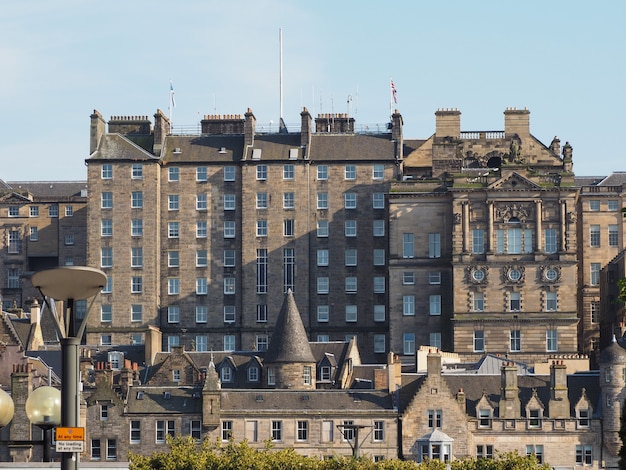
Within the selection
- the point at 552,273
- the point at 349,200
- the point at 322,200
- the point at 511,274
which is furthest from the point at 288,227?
the point at 552,273

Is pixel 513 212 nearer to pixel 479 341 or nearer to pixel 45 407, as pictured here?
pixel 479 341

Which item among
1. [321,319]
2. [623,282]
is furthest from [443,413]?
[623,282]

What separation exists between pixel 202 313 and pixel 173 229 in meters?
8.09

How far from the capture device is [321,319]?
14700 cm

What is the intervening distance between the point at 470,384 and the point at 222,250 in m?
36.4

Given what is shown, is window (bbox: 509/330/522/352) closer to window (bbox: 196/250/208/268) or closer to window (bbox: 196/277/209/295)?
window (bbox: 196/277/209/295)

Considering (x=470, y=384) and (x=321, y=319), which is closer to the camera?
(x=470, y=384)

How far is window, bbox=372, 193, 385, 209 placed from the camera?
485 feet

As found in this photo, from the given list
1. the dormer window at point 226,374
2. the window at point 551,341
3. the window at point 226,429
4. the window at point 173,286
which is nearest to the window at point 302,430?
the window at point 226,429

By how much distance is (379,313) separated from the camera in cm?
14662

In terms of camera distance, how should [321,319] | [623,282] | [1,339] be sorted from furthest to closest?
[321,319]
[1,339]
[623,282]

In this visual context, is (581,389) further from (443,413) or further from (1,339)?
(1,339)

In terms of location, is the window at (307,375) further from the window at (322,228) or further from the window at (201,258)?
the window at (201,258)

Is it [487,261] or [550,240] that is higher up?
[550,240]
